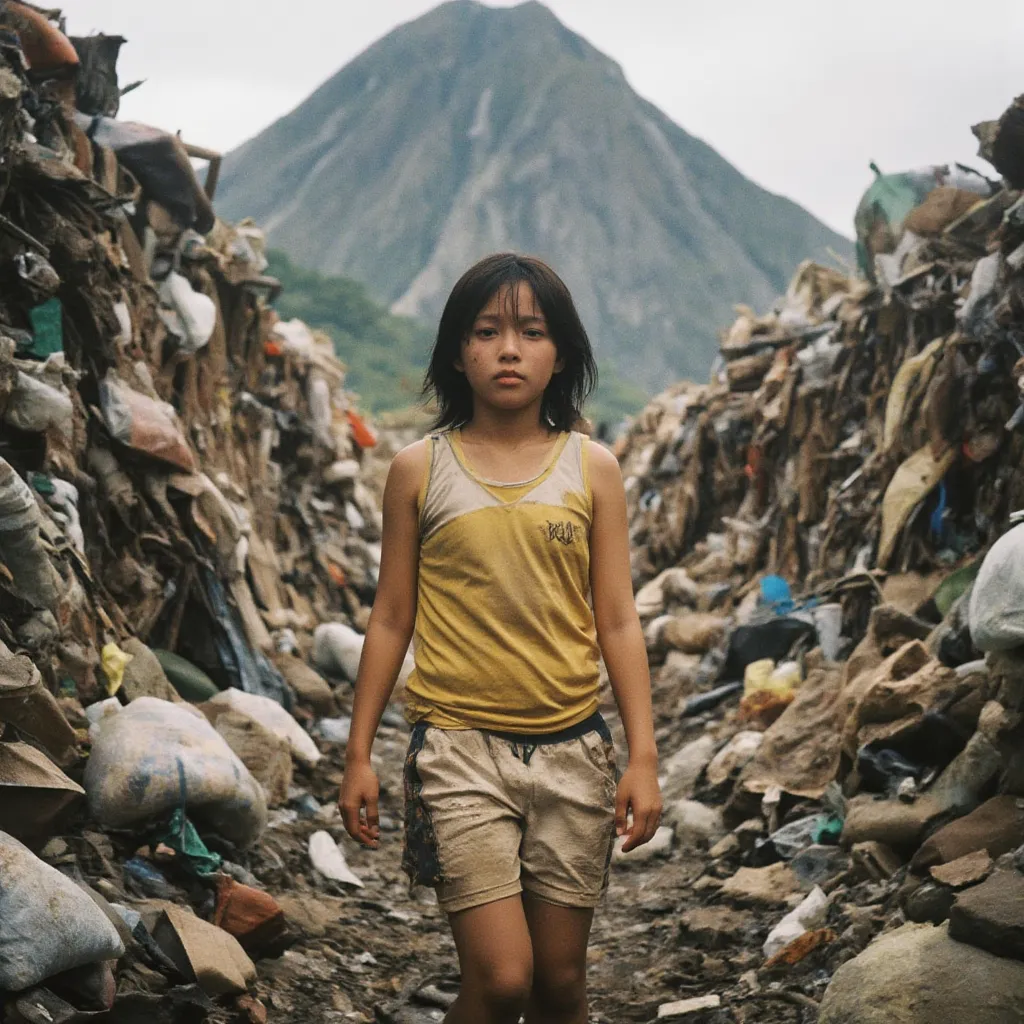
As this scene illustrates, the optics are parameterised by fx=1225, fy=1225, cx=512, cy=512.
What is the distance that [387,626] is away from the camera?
229cm

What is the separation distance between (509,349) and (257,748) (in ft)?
9.66

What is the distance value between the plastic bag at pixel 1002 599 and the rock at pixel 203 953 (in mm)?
2067

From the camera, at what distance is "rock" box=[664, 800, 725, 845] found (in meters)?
4.89

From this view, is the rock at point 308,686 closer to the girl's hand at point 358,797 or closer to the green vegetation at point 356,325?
the girl's hand at point 358,797

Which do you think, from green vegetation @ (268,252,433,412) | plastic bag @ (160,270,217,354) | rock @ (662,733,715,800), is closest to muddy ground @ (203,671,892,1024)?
rock @ (662,733,715,800)

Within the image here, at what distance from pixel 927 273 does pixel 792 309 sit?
402cm

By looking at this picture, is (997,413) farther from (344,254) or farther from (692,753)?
(344,254)

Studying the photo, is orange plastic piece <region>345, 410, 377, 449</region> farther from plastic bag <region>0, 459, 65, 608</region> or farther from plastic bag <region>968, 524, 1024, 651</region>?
plastic bag <region>968, 524, 1024, 651</region>

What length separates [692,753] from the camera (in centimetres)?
582

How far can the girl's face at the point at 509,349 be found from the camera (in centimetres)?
226

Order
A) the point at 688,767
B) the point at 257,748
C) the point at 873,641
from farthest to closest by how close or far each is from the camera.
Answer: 1. the point at 688,767
2. the point at 873,641
3. the point at 257,748

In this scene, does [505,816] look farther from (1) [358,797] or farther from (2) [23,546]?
(2) [23,546]

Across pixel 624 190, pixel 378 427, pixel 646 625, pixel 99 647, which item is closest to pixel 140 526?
pixel 99 647

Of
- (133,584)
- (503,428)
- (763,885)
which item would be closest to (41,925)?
(503,428)
